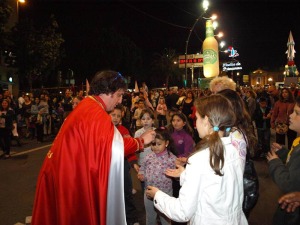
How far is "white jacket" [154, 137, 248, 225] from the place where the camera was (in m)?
2.14

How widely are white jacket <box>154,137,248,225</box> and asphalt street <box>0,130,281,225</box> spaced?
2.97m

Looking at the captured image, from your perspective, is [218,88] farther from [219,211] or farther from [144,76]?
[144,76]

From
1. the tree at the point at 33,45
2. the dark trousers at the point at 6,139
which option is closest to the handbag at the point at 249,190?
the dark trousers at the point at 6,139

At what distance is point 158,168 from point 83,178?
59.2 inches

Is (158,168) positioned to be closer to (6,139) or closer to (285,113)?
(285,113)

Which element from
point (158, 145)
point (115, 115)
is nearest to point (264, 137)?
point (115, 115)

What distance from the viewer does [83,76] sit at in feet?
155

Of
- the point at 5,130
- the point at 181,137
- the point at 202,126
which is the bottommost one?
the point at 5,130

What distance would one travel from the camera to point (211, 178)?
2.14m

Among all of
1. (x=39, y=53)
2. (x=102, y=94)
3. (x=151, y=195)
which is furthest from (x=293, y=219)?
(x=39, y=53)

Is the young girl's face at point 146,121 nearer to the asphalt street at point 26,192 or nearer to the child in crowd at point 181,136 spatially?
the child in crowd at point 181,136

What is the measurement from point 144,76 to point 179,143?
190 ft

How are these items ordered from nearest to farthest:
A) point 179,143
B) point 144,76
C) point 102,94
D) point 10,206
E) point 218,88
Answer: point 102,94, point 218,88, point 179,143, point 10,206, point 144,76

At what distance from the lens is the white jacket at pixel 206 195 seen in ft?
7.04
